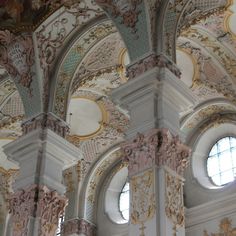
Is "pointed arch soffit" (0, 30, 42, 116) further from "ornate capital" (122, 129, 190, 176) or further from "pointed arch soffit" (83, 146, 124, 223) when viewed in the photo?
"pointed arch soffit" (83, 146, 124, 223)

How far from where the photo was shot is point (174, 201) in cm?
909

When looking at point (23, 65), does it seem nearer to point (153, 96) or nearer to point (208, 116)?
point (153, 96)

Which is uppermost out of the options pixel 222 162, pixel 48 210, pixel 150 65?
pixel 222 162

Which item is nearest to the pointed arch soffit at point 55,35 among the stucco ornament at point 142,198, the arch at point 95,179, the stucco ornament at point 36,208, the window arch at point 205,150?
the stucco ornament at point 36,208

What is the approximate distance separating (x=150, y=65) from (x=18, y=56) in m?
3.59

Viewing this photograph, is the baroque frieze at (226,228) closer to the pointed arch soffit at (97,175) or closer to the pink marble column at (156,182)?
the pointed arch soffit at (97,175)

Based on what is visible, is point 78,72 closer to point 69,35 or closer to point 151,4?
point 69,35

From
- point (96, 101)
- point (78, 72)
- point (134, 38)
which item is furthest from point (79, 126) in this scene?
point (134, 38)

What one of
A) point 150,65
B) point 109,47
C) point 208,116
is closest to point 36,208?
point 150,65

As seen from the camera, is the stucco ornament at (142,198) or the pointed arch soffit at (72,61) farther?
the pointed arch soffit at (72,61)

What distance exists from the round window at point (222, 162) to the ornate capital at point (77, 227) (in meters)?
3.60

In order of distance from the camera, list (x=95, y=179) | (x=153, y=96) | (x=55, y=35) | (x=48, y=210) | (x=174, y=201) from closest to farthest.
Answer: (x=174, y=201) < (x=153, y=96) < (x=48, y=210) < (x=55, y=35) < (x=95, y=179)

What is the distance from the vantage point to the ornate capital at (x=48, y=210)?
11055 mm

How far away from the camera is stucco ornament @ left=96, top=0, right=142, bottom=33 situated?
35.0ft
